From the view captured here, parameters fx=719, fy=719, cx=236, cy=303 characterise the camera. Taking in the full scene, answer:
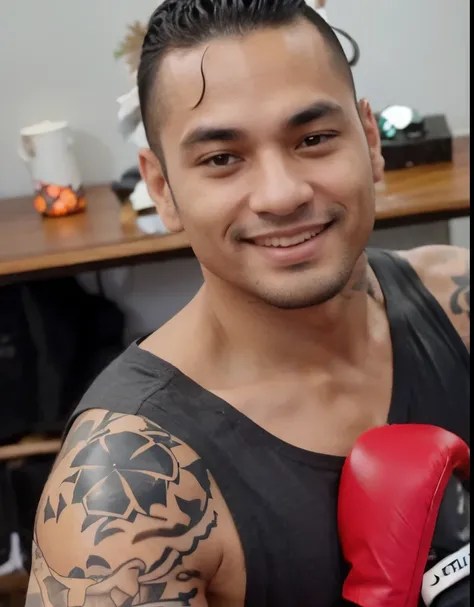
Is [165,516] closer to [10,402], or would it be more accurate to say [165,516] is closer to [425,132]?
[10,402]

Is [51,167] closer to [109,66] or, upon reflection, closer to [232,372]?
[109,66]

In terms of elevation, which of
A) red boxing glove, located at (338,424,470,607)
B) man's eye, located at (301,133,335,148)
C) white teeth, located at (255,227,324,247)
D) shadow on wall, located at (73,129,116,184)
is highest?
man's eye, located at (301,133,335,148)

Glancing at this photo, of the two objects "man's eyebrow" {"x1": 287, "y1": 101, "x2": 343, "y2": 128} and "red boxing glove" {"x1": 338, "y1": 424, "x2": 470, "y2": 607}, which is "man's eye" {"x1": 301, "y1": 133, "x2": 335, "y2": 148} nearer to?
"man's eyebrow" {"x1": 287, "y1": 101, "x2": 343, "y2": 128}

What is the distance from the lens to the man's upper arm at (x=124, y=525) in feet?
2.32

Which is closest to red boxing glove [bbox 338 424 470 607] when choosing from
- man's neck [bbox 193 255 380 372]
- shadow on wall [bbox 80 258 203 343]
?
man's neck [bbox 193 255 380 372]

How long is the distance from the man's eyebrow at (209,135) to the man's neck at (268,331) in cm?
20

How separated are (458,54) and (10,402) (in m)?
1.38

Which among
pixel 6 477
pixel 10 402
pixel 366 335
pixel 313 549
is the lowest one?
pixel 6 477

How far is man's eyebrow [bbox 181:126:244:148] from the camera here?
0.80m

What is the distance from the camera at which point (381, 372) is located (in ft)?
3.36

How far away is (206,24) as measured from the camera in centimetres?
83

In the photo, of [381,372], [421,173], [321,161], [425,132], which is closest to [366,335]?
[381,372]

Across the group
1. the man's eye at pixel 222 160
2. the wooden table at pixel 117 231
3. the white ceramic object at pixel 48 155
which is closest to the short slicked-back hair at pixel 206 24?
the man's eye at pixel 222 160

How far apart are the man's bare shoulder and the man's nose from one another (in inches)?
15.4
